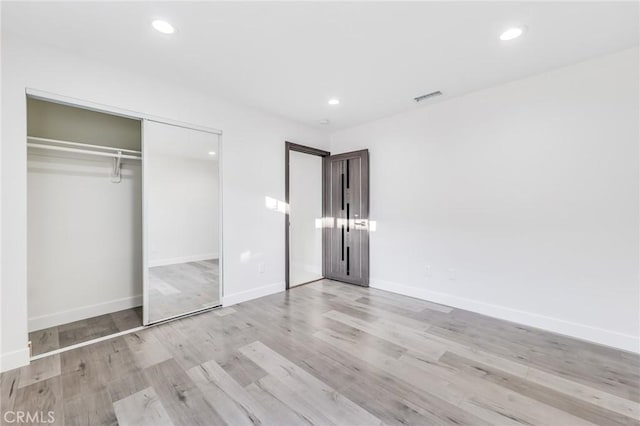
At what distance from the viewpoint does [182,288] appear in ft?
11.1

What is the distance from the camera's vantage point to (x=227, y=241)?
3.46m

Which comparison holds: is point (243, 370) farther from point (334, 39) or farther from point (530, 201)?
point (530, 201)

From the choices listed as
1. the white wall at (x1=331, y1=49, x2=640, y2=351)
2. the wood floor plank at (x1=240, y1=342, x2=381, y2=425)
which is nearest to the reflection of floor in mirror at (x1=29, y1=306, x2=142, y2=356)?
the wood floor plank at (x1=240, y1=342, x2=381, y2=425)

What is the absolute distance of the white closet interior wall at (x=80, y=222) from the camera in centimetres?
277

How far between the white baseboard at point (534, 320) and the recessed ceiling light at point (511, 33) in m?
2.68

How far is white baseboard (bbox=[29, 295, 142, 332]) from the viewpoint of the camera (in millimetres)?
2768

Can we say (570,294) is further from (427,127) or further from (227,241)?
(227,241)

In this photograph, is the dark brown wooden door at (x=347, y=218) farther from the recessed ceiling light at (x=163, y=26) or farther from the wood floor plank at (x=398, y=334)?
the recessed ceiling light at (x=163, y=26)

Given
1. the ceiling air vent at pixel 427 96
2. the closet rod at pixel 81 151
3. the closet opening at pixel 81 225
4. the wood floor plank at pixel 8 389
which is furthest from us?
the ceiling air vent at pixel 427 96

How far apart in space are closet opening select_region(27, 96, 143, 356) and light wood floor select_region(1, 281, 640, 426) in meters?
0.76

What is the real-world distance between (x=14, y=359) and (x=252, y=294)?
7.12 feet

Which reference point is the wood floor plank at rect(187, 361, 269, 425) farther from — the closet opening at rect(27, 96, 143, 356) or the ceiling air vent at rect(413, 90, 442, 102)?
the ceiling air vent at rect(413, 90, 442, 102)

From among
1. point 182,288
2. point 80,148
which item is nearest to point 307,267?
point 182,288

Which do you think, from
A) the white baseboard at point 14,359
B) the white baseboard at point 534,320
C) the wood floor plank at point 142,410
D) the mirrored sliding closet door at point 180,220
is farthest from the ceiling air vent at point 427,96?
the white baseboard at point 14,359
